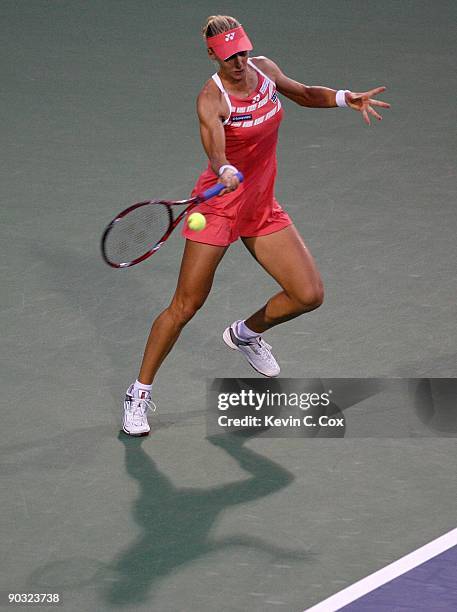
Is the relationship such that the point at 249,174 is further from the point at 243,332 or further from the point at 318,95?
the point at 243,332

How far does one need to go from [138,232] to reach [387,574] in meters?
2.04

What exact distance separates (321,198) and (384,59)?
325cm

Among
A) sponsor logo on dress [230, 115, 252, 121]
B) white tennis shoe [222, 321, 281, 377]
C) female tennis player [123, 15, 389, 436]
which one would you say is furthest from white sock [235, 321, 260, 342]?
sponsor logo on dress [230, 115, 252, 121]

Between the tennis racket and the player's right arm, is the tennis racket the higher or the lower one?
the lower one

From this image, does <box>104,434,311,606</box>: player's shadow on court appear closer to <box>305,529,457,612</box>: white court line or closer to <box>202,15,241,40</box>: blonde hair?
<box>305,529,457,612</box>: white court line

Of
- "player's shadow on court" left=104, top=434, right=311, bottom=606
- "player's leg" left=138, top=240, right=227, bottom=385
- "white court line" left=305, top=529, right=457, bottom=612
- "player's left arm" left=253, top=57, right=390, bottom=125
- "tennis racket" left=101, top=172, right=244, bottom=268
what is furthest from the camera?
"player's left arm" left=253, top=57, right=390, bottom=125

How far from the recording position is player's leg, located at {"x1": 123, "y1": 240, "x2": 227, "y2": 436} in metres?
6.53

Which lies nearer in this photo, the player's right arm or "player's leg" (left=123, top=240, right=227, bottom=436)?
the player's right arm

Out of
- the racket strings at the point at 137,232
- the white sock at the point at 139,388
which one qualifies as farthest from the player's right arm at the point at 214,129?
the white sock at the point at 139,388

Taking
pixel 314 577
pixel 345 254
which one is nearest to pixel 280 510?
pixel 314 577

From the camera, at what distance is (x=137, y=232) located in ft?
21.1

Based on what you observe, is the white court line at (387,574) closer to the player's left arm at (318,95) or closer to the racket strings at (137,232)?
the racket strings at (137,232)

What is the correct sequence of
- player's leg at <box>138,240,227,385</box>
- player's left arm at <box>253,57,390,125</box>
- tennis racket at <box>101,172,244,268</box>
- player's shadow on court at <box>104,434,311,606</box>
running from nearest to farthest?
player's shadow on court at <box>104,434,311,606</box> → tennis racket at <box>101,172,244,268</box> → player's leg at <box>138,240,227,385</box> → player's left arm at <box>253,57,390,125</box>

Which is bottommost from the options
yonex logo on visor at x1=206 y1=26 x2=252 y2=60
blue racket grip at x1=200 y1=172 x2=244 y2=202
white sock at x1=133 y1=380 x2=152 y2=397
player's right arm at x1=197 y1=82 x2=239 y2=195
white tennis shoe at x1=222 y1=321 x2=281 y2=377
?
white sock at x1=133 y1=380 x2=152 y2=397
